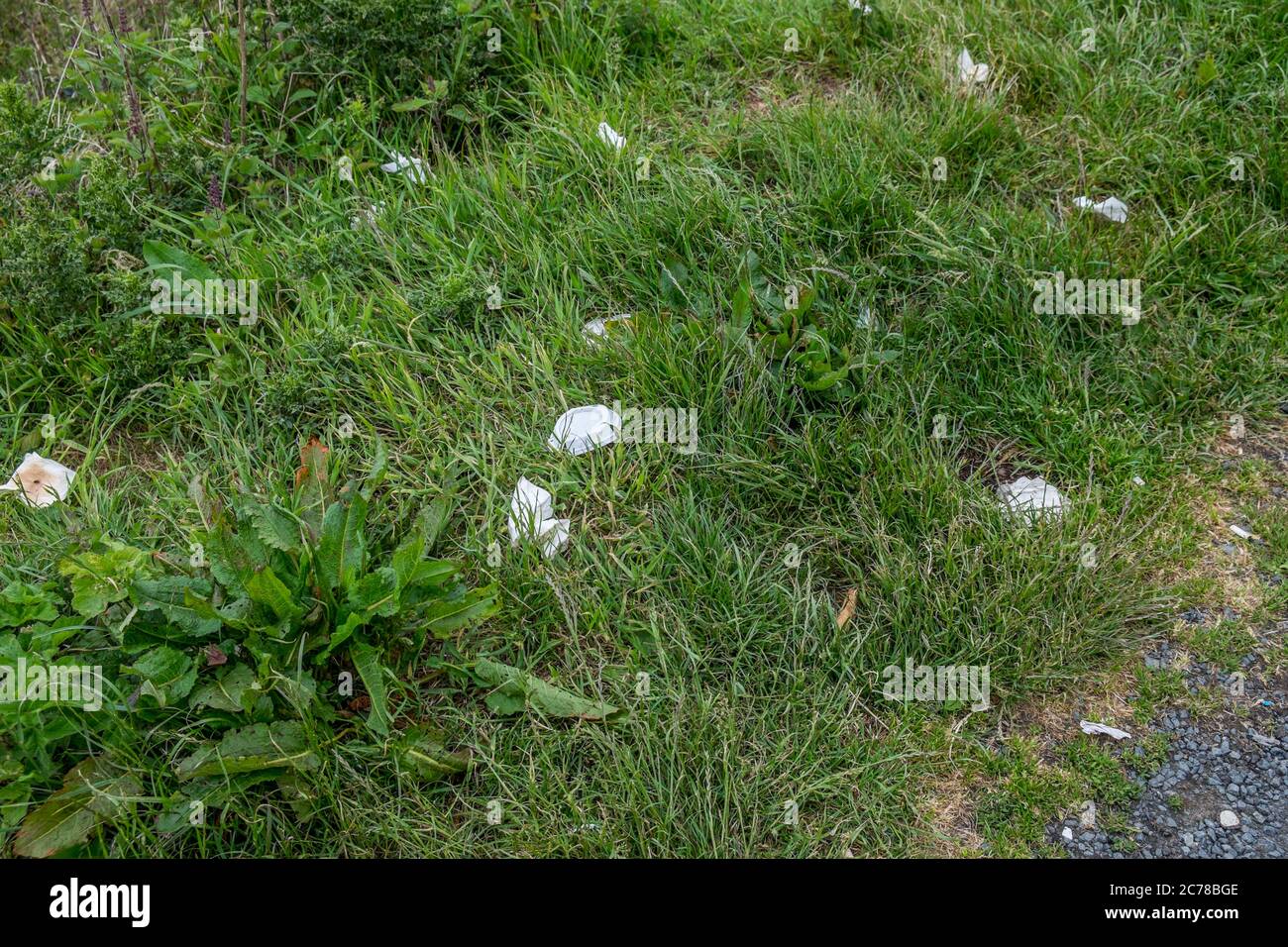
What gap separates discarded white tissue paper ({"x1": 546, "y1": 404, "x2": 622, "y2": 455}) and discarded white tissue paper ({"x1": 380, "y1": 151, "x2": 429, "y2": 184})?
1.31 meters

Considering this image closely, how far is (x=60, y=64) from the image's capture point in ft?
15.5

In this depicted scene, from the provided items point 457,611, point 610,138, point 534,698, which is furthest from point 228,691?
point 610,138

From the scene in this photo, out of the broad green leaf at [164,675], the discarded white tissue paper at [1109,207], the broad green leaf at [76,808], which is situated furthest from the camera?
the discarded white tissue paper at [1109,207]

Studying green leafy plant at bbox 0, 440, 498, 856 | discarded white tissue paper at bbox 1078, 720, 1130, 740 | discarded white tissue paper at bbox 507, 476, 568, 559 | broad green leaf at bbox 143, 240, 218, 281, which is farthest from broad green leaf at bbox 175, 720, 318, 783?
discarded white tissue paper at bbox 1078, 720, 1130, 740

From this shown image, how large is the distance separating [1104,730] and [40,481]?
10.9 ft

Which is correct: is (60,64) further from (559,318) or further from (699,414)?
(699,414)

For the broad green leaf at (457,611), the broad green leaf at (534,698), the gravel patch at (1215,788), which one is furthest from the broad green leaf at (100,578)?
the gravel patch at (1215,788)

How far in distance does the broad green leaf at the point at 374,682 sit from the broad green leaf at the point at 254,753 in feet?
0.57

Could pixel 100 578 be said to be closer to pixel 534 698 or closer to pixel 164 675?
pixel 164 675

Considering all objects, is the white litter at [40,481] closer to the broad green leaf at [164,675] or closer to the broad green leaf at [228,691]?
the broad green leaf at [164,675]

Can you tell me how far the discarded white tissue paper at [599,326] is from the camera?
3.56 m

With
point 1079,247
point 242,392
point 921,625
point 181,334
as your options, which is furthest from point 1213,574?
point 181,334

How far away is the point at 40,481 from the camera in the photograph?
10.9ft
